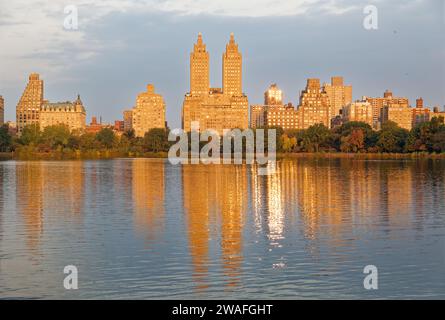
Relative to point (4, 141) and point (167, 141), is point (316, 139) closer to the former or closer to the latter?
point (167, 141)

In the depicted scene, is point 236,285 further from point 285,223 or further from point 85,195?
point 85,195

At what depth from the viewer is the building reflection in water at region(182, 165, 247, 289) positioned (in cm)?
1897

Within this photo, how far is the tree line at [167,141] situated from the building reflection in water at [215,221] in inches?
3307

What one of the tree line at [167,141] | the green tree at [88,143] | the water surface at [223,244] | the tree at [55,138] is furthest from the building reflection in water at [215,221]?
the green tree at [88,143]

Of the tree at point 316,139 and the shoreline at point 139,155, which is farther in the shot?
the tree at point 316,139

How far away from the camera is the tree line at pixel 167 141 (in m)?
130

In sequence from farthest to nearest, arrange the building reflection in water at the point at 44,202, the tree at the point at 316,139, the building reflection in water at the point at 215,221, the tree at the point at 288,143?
the tree at the point at 288,143, the tree at the point at 316,139, the building reflection in water at the point at 44,202, the building reflection in water at the point at 215,221

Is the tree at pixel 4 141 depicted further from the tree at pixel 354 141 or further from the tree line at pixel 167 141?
the tree at pixel 354 141

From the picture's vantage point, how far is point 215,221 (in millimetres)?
27734

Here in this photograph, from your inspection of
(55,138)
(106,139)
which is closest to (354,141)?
(106,139)

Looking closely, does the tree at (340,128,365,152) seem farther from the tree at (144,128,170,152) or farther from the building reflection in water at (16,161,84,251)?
the building reflection in water at (16,161,84,251)

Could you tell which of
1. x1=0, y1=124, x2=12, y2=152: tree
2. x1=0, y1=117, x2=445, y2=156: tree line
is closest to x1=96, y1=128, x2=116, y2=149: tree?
x1=0, y1=117, x2=445, y2=156: tree line

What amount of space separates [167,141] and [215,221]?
378 feet
